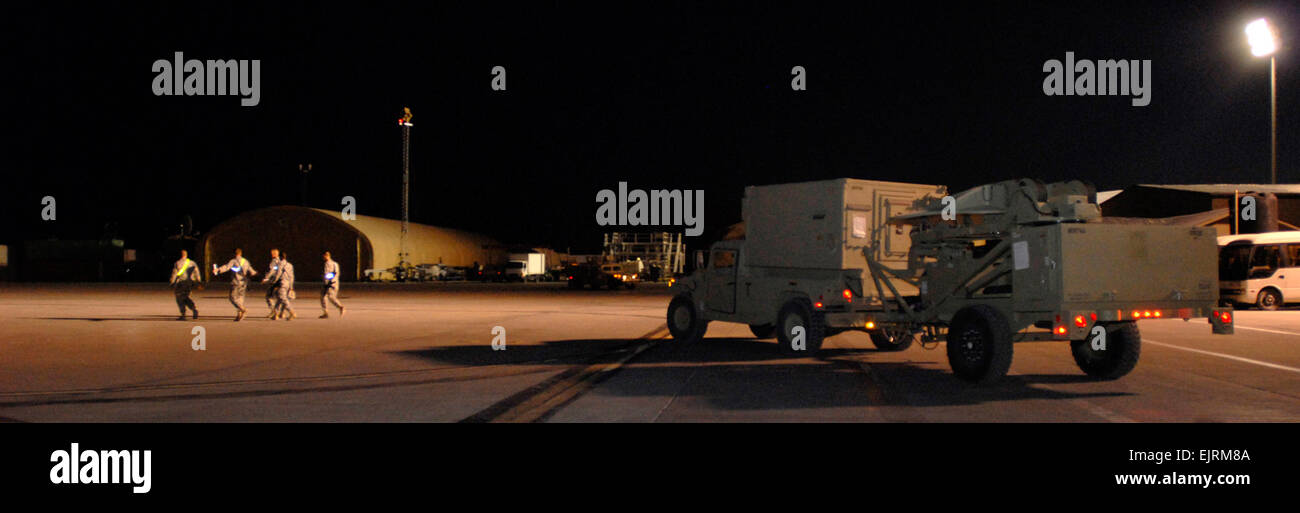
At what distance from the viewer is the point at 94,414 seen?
7.77 m

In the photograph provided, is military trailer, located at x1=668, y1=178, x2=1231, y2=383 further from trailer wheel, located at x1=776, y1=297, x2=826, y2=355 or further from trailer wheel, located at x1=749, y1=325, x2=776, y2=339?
trailer wheel, located at x1=749, y1=325, x2=776, y2=339

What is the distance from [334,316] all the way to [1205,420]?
20.5 metres

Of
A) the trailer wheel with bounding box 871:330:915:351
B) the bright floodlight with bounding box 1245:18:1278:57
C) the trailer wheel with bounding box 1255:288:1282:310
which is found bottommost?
the trailer wheel with bounding box 871:330:915:351

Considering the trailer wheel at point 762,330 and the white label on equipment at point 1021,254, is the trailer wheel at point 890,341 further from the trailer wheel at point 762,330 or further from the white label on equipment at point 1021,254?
the white label on equipment at point 1021,254

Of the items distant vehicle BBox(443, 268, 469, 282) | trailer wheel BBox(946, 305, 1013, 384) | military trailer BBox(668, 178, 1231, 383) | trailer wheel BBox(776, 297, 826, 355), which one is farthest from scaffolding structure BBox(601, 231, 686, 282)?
trailer wheel BBox(946, 305, 1013, 384)

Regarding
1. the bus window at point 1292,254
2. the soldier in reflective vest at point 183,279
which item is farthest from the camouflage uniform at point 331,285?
the bus window at point 1292,254

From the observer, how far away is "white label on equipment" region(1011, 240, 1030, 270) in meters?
9.87

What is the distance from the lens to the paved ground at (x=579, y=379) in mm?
8047

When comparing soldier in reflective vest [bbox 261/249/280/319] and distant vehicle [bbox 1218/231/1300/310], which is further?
distant vehicle [bbox 1218/231/1300/310]

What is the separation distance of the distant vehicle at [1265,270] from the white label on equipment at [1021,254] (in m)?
23.3

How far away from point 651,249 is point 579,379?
48.3m

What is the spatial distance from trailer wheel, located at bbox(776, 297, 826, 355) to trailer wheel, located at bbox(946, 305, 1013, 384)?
8.40ft

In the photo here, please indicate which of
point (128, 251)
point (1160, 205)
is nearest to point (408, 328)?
point (1160, 205)

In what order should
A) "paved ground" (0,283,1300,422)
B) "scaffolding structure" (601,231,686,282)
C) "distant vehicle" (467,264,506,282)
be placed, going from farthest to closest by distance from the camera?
"distant vehicle" (467,264,506,282), "scaffolding structure" (601,231,686,282), "paved ground" (0,283,1300,422)
